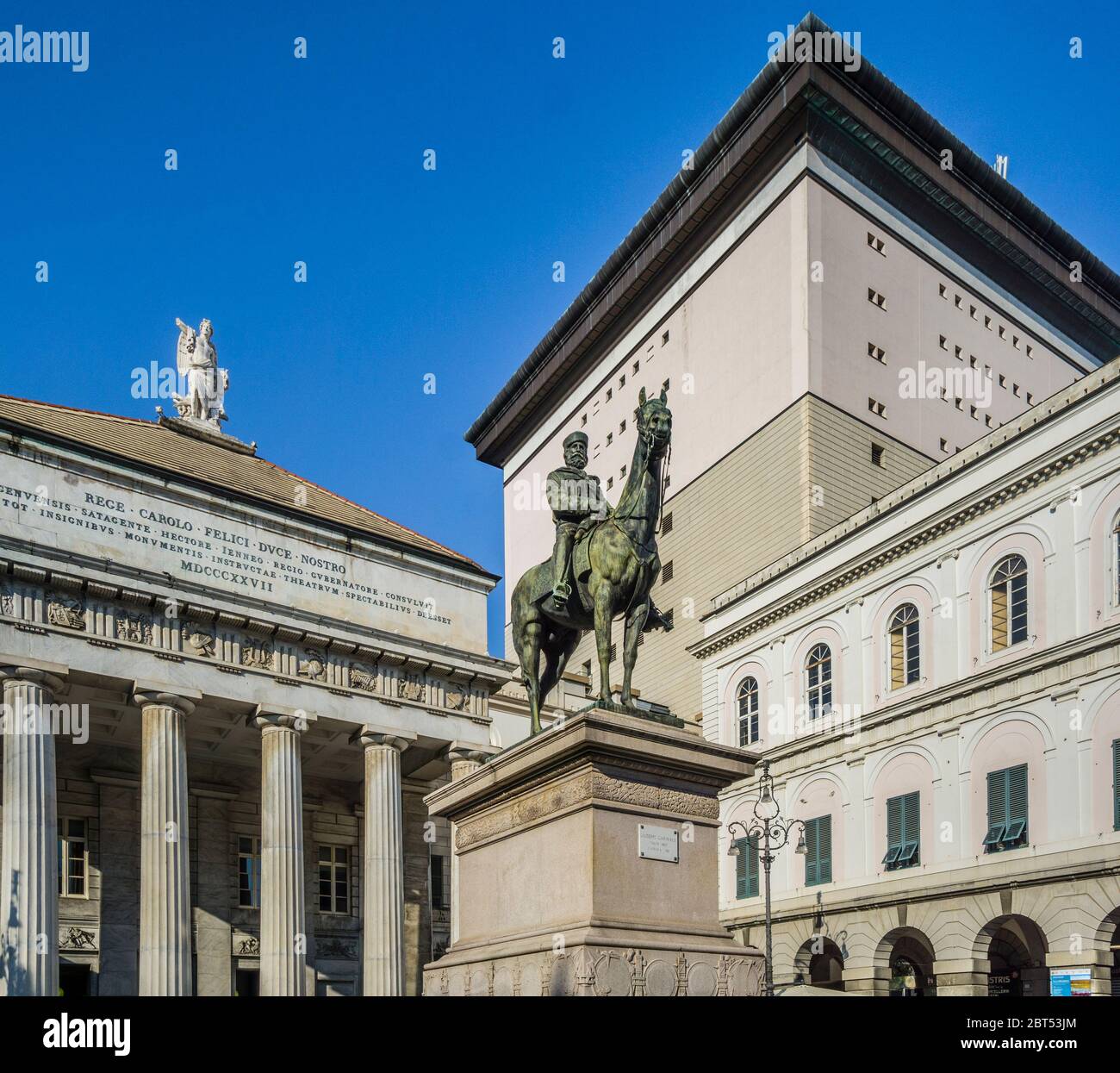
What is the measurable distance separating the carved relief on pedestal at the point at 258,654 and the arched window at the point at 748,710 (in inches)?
758

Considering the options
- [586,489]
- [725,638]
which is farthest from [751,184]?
[586,489]

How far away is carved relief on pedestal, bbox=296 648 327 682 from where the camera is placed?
4616 cm

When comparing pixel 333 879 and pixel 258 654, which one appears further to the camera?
pixel 333 879

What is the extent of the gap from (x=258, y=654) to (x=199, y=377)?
47.8 ft

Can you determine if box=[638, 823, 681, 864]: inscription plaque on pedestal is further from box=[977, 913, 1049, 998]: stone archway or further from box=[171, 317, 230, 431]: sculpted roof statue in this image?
box=[171, 317, 230, 431]: sculpted roof statue

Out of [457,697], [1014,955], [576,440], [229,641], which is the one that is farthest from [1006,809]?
[576,440]

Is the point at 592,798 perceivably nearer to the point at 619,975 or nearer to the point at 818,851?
the point at 619,975

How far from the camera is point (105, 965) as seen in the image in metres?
46.8

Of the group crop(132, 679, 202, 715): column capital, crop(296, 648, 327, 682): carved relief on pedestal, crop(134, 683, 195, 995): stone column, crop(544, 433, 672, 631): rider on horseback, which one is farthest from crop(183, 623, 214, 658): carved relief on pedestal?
crop(544, 433, 672, 631): rider on horseback

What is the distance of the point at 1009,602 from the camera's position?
4234 centimetres
